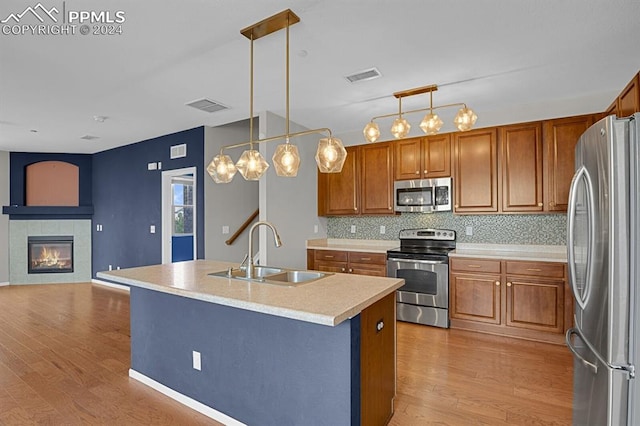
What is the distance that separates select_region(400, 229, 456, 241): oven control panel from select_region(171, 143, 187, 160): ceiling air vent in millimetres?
3446

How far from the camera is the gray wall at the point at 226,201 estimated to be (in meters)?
4.90

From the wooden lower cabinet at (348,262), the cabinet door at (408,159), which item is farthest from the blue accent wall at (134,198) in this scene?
the cabinet door at (408,159)

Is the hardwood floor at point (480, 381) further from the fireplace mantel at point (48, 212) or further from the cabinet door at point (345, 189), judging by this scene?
the fireplace mantel at point (48, 212)

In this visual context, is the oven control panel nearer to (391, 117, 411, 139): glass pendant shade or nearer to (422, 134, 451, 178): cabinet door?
(422, 134, 451, 178): cabinet door

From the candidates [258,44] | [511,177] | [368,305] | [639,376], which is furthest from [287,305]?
[511,177]

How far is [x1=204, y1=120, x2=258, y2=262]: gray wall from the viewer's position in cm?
490

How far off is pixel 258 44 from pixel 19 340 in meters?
3.91

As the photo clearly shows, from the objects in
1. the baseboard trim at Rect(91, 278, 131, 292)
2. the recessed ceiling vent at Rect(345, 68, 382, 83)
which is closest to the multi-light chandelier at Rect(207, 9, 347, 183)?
the recessed ceiling vent at Rect(345, 68, 382, 83)

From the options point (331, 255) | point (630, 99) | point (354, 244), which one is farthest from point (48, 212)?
point (630, 99)

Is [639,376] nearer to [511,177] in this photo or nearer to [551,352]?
[551,352]

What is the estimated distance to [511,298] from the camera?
370cm

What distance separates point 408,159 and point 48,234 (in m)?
7.11

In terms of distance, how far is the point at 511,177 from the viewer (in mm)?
3969

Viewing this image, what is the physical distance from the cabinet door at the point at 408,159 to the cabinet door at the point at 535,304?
5.65 ft
